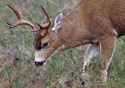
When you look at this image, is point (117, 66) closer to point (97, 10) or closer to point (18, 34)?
point (97, 10)

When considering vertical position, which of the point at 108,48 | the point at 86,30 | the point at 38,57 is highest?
the point at 86,30

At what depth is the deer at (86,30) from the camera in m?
7.45

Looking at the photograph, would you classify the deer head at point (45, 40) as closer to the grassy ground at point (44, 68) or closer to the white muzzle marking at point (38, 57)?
the white muzzle marking at point (38, 57)

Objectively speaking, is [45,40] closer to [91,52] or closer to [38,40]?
[38,40]

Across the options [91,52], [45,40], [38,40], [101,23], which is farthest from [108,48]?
[38,40]

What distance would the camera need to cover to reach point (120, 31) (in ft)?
24.8

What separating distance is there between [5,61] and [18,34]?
2.18m

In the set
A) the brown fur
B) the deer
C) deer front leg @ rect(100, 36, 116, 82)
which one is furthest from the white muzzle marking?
deer front leg @ rect(100, 36, 116, 82)

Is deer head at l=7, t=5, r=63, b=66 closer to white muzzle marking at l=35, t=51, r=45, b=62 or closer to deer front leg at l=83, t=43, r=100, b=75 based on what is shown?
white muzzle marking at l=35, t=51, r=45, b=62

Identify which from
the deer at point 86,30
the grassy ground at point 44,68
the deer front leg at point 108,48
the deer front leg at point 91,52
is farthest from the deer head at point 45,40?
the deer front leg at point 108,48

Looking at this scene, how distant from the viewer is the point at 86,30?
7715mm

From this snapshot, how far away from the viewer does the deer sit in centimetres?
745

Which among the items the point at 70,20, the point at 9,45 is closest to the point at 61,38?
the point at 70,20

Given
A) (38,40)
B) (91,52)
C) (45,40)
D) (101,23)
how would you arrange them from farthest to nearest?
(91,52), (45,40), (38,40), (101,23)
